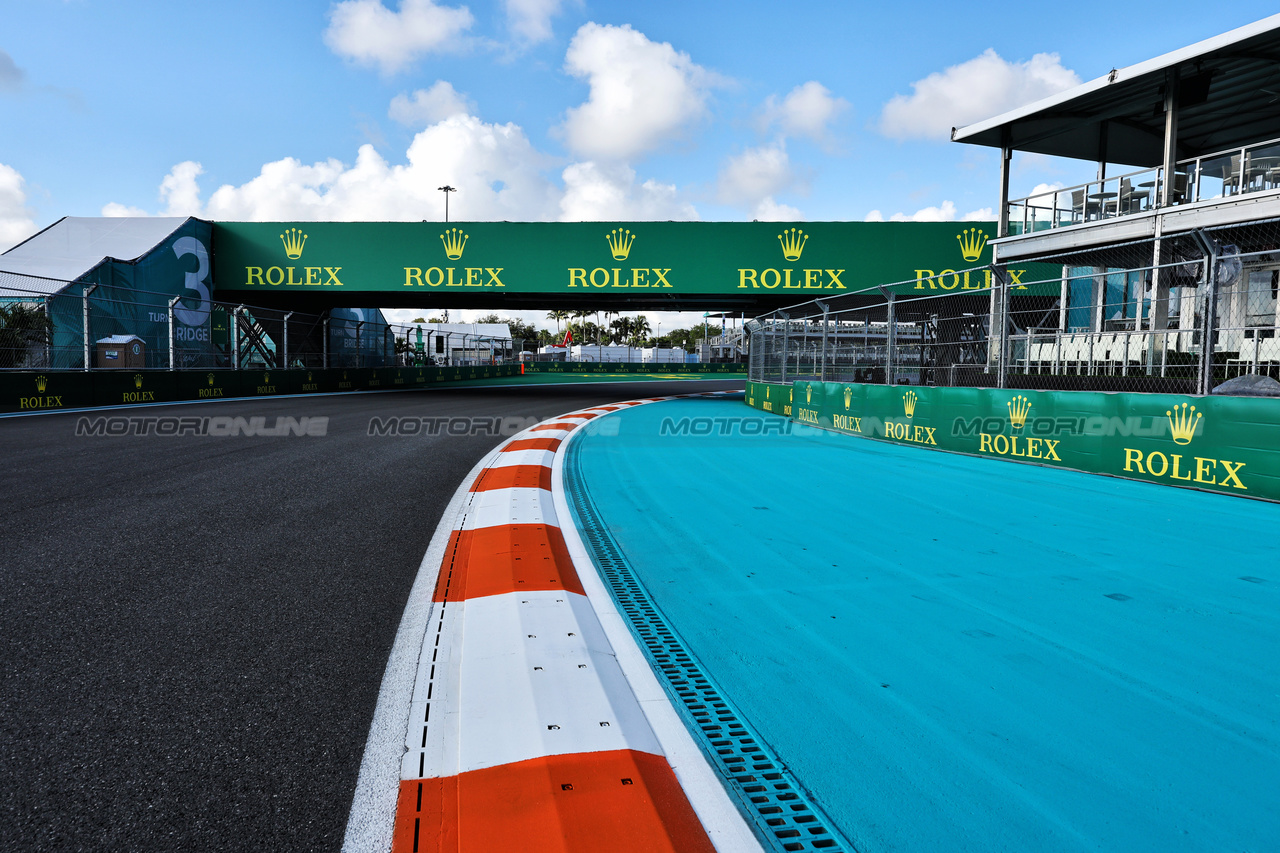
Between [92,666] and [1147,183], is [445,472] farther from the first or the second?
[1147,183]

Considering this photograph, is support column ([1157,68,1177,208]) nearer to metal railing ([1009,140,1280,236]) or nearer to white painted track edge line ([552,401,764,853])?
metal railing ([1009,140,1280,236])

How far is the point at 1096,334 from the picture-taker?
1172 centimetres

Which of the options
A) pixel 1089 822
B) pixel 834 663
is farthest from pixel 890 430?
pixel 1089 822

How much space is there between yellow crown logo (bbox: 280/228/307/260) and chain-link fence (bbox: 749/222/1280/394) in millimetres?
15510

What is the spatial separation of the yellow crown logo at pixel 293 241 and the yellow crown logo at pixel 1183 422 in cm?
2384

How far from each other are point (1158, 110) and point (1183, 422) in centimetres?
1620

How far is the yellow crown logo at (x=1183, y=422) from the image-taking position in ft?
20.2

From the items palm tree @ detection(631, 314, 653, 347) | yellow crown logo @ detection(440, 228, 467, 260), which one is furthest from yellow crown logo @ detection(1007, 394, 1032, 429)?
palm tree @ detection(631, 314, 653, 347)

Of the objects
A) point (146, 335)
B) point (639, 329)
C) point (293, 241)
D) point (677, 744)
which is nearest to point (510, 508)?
point (677, 744)

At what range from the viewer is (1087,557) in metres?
3.88

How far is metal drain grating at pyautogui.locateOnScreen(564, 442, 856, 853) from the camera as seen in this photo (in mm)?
1621

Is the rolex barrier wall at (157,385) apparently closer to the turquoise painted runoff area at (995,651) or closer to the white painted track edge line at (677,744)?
the turquoise painted runoff area at (995,651)

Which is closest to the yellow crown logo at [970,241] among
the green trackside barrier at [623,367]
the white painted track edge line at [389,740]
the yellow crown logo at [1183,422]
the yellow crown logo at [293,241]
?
the yellow crown logo at [1183,422]

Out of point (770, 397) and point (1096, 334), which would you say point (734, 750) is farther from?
point (770, 397)
